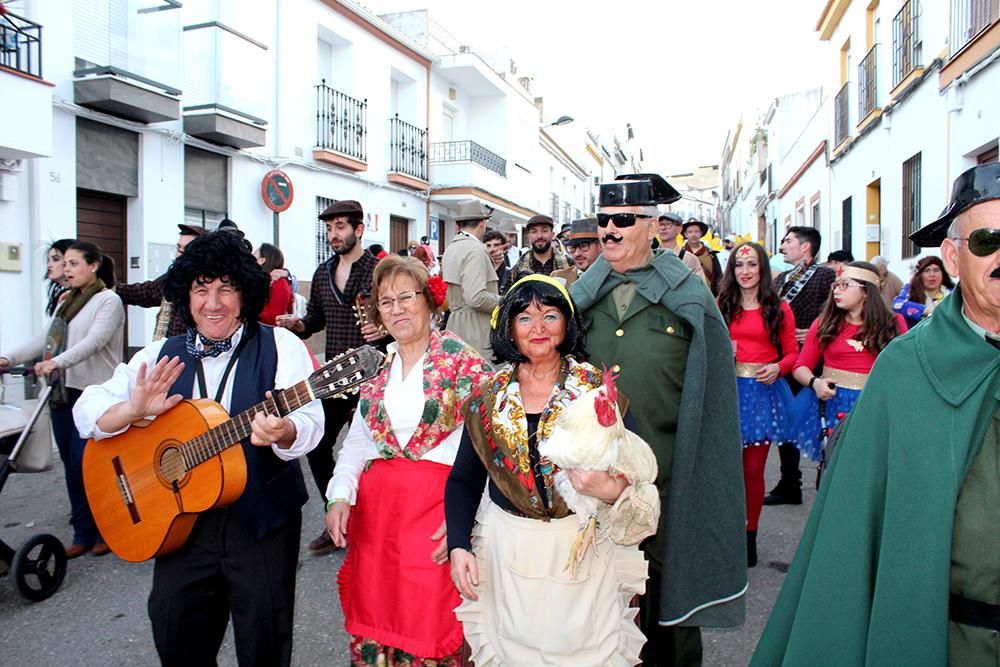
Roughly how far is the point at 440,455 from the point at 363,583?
0.55 m

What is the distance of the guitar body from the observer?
8.16 feet

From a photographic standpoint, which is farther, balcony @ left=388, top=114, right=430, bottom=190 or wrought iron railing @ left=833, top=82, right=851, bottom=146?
balcony @ left=388, top=114, right=430, bottom=190

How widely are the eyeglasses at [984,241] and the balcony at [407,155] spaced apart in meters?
16.8

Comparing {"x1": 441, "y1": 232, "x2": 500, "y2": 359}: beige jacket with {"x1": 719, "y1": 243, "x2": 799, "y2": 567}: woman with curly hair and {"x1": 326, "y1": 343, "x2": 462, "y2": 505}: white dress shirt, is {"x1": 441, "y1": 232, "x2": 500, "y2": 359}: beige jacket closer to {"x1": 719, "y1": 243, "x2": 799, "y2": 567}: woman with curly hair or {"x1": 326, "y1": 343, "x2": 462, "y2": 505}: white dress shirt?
{"x1": 719, "y1": 243, "x2": 799, "y2": 567}: woman with curly hair

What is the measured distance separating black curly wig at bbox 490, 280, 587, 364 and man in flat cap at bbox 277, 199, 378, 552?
8.27 feet

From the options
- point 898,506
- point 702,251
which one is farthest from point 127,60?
point 898,506

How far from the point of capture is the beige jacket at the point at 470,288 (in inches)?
239

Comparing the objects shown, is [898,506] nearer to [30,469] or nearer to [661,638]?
[661,638]

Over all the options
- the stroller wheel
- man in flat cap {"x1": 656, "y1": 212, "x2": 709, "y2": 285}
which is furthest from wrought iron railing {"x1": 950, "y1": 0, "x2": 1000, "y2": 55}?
the stroller wheel

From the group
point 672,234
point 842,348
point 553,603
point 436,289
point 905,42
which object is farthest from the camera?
point 905,42

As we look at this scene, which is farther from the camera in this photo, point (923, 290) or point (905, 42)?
point (905, 42)

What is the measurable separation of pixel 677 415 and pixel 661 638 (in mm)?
851

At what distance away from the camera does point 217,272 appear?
2.68m

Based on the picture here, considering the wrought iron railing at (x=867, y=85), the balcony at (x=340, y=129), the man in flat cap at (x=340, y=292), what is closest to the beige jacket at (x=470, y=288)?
the man in flat cap at (x=340, y=292)
